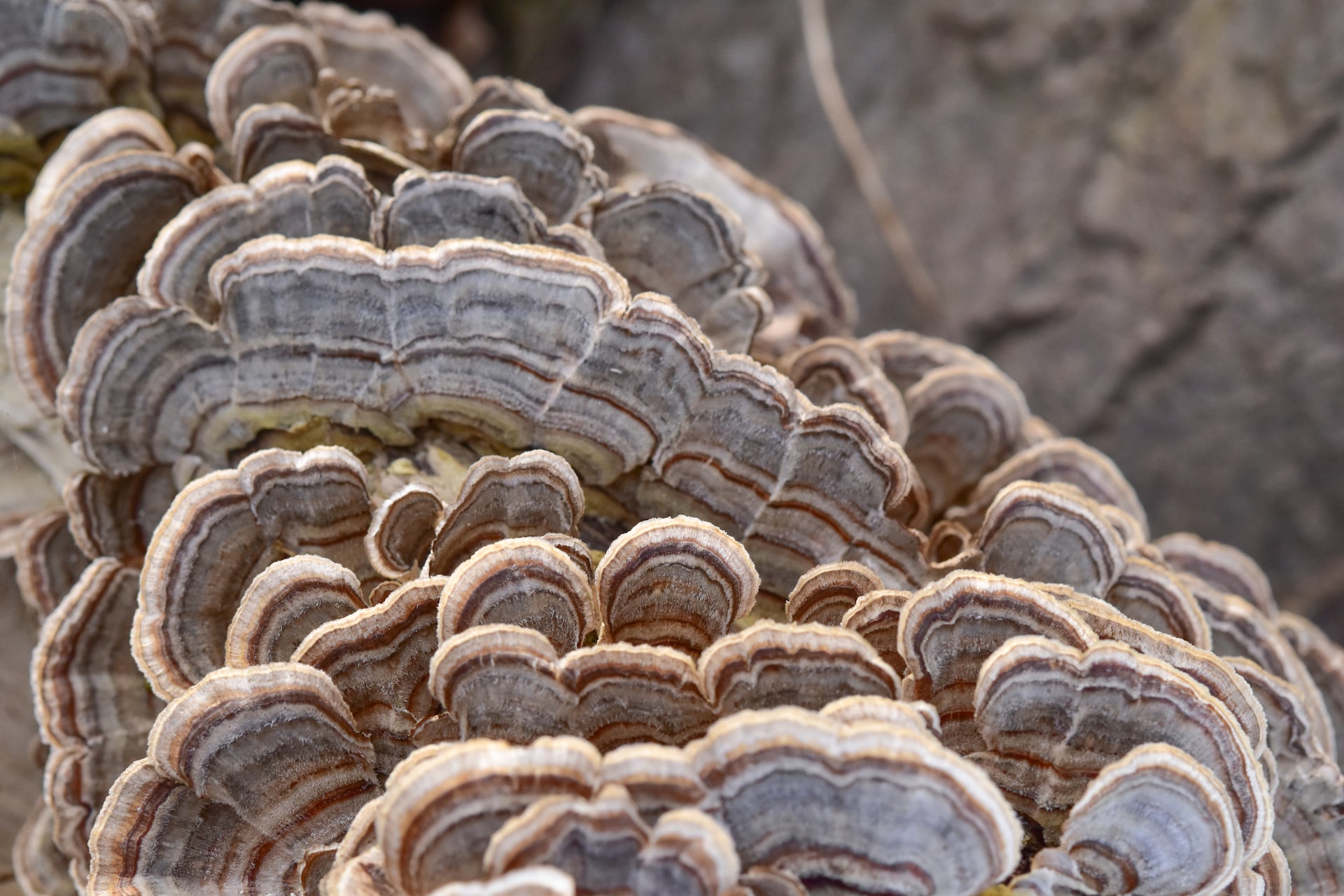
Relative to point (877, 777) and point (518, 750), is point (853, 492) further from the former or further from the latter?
point (518, 750)

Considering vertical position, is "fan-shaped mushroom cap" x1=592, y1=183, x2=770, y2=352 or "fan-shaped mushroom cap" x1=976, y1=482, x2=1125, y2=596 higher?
"fan-shaped mushroom cap" x1=592, y1=183, x2=770, y2=352

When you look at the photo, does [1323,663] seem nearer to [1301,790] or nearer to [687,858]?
[1301,790]

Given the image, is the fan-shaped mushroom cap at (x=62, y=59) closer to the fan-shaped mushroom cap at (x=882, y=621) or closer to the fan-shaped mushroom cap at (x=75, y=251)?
the fan-shaped mushroom cap at (x=75, y=251)

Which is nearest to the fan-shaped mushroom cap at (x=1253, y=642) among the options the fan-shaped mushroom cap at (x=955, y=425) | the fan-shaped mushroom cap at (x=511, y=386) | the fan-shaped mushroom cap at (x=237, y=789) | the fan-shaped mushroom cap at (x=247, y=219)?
the fan-shaped mushroom cap at (x=955, y=425)

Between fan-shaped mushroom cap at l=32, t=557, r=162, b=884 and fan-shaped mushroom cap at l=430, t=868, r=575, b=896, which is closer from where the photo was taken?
fan-shaped mushroom cap at l=430, t=868, r=575, b=896

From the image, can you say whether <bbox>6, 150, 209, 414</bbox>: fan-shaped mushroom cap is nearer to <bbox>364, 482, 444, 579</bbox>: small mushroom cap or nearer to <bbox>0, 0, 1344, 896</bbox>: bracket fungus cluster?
<bbox>0, 0, 1344, 896</bbox>: bracket fungus cluster

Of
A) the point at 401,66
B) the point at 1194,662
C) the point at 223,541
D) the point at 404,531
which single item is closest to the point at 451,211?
the point at 404,531

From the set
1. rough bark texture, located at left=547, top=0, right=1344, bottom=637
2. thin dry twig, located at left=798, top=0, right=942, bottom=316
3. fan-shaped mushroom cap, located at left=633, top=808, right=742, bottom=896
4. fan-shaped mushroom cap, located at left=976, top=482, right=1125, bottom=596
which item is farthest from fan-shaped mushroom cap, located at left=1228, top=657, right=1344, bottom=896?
thin dry twig, located at left=798, top=0, right=942, bottom=316
